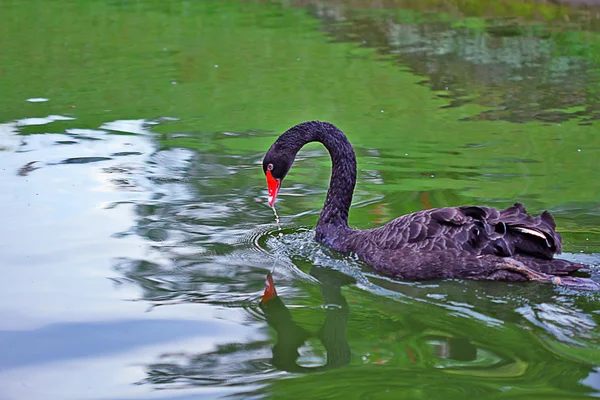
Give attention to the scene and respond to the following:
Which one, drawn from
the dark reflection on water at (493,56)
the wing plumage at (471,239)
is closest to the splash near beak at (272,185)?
the wing plumage at (471,239)

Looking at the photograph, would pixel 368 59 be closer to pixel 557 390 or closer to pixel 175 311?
pixel 175 311

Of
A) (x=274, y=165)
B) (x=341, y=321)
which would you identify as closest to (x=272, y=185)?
(x=274, y=165)

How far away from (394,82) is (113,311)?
5395 millimetres

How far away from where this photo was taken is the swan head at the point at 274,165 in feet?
14.8

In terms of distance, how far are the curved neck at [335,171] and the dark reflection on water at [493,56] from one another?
283cm

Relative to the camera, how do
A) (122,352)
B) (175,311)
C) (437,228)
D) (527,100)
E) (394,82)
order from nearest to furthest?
1. (122,352)
2. (175,311)
3. (437,228)
4. (527,100)
5. (394,82)

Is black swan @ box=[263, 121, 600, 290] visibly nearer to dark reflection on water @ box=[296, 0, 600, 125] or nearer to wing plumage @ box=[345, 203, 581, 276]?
wing plumage @ box=[345, 203, 581, 276]

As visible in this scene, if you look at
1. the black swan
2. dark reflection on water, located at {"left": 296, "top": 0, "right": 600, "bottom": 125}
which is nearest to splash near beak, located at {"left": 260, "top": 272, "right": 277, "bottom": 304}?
the black swan

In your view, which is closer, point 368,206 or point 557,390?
point 557,390

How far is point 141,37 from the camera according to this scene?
36.6 feet

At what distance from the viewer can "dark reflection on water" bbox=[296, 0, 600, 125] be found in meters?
7.75

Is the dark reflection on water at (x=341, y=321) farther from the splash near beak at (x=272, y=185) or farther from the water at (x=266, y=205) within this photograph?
the splash near beak at (x=272, y=185)

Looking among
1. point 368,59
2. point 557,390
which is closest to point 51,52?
point 368,59

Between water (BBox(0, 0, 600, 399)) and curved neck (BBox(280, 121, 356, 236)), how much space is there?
0.22 meters
